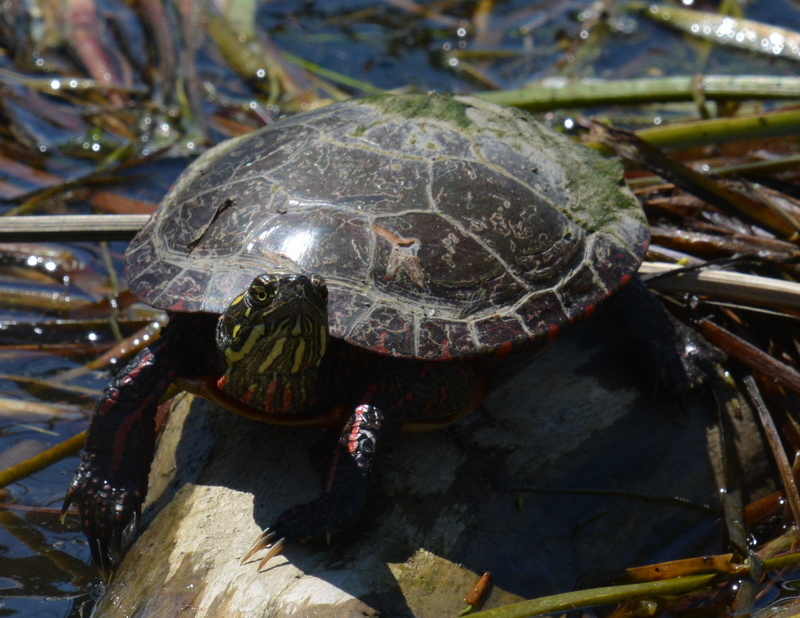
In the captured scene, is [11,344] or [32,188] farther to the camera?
[32,188]

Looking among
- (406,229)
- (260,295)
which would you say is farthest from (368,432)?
(406,229)

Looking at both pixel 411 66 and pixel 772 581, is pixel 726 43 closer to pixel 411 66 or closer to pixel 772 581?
pixel 411 66

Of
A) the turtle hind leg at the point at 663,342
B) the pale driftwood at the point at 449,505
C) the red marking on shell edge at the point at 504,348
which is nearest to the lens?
the pale driftwood at the point at 449,505

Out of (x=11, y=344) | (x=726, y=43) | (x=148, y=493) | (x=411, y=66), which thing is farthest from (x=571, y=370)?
(x=726, y=43)

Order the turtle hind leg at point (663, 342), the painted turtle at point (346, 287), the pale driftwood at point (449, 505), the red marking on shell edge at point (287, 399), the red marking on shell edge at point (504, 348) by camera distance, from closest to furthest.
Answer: the pale driftwood at point (449, 505) < the painted turtle at point (346, 287) < the red marking on shell edge at point (287, 399) < the red marking on shell edge at point (504, 348) < the turtle hind leg at point (663, 342)

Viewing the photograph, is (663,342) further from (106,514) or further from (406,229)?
(106,514)

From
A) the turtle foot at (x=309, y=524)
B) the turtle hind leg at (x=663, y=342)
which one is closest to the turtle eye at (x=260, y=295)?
the turtle foot at (x=309, y=524)

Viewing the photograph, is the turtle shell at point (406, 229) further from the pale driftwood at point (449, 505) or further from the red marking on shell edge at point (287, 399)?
the pale driftwood at point (449, 505)
